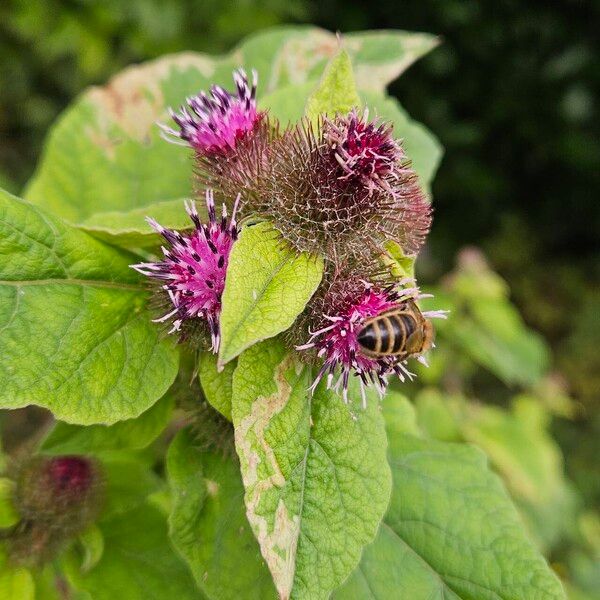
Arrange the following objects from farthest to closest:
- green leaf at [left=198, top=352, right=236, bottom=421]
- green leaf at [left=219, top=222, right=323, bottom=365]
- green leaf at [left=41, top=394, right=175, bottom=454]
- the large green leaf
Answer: the large green leaf, green leaf at [left=41, top=394, right=175, bottom=454], green leaf at [left=198, top=352, right=236, bottom=421], green leaf at [left=219, top=222, right=323, bottom=365]

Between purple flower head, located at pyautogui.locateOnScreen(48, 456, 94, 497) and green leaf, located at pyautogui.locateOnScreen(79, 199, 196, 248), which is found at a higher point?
green leaf, located at pyautogui.locateOnScreen(79, 199, 196, 248)

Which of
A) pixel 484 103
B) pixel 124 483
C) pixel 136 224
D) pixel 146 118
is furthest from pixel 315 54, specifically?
pixel 484 103

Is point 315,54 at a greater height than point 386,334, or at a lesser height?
greater

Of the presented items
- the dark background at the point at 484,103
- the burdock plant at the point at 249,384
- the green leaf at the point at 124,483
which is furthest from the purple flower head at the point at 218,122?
the dark background at the point at 484,103

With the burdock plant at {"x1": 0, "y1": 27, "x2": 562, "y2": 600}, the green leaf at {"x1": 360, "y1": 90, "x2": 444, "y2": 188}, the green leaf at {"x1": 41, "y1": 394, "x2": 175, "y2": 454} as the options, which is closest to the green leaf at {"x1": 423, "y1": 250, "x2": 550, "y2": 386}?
the green leaf at {"x1": 360, "y1": 90, "x2": 444, "y2": 188}

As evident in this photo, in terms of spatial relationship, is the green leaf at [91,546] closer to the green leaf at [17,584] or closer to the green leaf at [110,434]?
the green leaf at [17,584]

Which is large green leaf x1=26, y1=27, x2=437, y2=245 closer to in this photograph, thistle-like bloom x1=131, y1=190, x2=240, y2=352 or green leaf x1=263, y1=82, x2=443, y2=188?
green leaf x1=263, y1=82, x2=443, y2=188

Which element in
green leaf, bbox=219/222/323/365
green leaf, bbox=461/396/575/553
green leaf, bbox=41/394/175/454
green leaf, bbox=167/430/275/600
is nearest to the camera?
green leaf, bbox=219/222/323/365

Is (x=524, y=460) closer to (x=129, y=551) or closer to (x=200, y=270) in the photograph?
(x=129, y=551)
